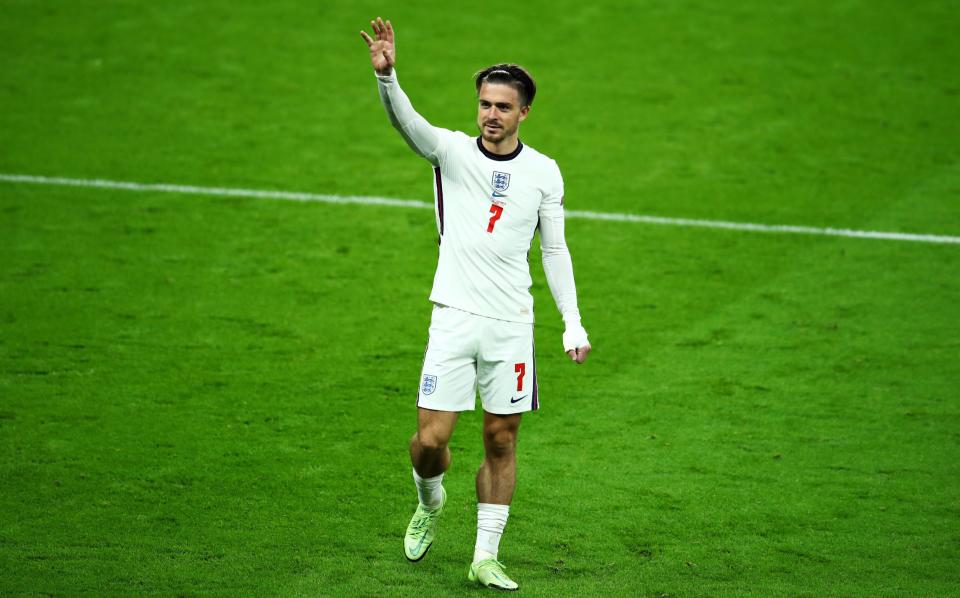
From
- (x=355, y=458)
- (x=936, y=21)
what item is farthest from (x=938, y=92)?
(x=355, y=458)

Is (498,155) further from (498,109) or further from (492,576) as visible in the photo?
(492,576)

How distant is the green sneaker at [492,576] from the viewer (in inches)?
224

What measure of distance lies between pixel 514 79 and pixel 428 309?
4.05m

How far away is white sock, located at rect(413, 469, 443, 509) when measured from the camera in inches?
231

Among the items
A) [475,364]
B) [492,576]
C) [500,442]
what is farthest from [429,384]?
[492,576]

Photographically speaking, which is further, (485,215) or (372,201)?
(372,201)

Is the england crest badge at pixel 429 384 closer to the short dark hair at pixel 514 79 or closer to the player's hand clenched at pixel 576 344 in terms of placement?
the player's hand clenched at pixel 576 344

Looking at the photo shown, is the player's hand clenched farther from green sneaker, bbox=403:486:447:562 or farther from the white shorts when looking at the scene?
green sneaker, bbox=403:486:447:562

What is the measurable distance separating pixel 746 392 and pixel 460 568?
9.50ft

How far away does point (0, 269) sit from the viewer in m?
9.74

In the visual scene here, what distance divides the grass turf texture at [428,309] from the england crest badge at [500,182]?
1.78 metres

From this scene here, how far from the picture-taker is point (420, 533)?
5977mm

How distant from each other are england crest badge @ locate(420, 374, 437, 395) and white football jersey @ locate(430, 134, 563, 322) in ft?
1.12

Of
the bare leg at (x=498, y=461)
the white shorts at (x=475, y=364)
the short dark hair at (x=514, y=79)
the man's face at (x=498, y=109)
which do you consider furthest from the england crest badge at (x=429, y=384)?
the short dark hair at (x=514, y=79)
